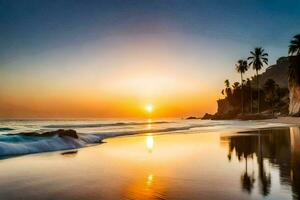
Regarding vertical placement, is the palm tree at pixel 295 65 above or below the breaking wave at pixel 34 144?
above

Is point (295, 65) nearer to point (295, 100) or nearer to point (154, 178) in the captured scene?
point (295, 100)

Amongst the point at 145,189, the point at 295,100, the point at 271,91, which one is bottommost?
the point at 145,189

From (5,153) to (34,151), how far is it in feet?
5.54

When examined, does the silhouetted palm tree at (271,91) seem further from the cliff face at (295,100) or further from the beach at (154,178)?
the beach at (154,178)

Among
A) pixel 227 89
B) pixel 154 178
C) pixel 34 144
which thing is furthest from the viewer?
pixel 227 89

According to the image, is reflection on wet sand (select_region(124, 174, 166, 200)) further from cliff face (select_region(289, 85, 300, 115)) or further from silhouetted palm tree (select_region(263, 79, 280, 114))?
silhouetted palm tree (select_region(263, 79, 280, 114))

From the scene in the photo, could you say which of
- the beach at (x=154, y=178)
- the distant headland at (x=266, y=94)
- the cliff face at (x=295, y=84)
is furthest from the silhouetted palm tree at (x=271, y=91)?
the beach at (x=154, y=178)

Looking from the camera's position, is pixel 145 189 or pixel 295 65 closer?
pixel 145 189

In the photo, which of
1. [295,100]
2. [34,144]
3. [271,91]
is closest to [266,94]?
[271,91]

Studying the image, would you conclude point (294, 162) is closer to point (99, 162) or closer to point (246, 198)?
point (246, 198)

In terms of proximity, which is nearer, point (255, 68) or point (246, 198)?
point (246, 198)

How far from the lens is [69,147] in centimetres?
2147

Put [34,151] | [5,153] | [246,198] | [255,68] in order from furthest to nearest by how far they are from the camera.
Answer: [255,68] → [34,151] → [5,153] → [246,198]

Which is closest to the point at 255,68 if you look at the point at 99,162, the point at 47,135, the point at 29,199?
the point at 47,135
